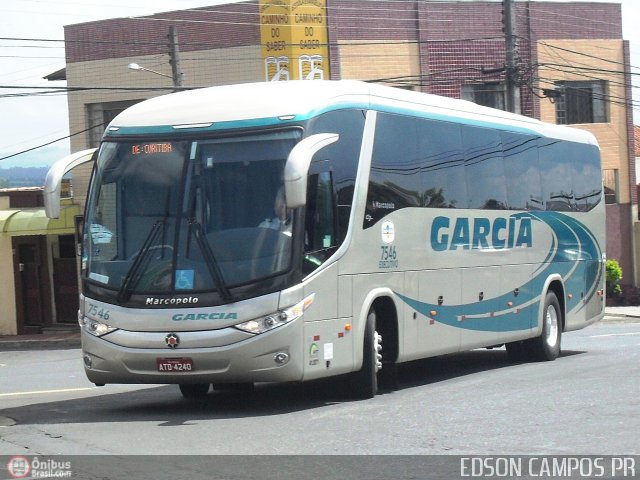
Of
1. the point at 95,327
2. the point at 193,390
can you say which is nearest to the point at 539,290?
the point at 193,390

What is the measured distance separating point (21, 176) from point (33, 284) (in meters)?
33.0

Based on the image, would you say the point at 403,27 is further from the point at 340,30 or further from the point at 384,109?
the point at 384,109

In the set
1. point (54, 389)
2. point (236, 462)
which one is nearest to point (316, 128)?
point (236, 462)

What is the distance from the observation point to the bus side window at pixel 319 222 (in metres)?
12.3

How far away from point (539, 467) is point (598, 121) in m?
34.3

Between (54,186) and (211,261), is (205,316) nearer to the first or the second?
(211,261)

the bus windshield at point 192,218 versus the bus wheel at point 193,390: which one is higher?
the bus windshield at point 192,218

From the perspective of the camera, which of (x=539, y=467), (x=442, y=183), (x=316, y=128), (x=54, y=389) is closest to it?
(x=539, y=467)

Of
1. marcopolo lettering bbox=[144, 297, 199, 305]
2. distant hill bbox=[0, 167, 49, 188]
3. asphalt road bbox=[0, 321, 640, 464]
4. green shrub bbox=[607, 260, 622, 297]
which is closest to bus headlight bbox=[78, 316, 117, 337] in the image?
marcopolo lettering bbox=[144, 297, 199, 305]

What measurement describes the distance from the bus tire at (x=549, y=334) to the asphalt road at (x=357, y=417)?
1423 millimetres

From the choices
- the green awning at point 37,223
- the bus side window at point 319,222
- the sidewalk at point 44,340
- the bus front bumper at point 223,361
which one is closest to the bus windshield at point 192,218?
the bus side window at point 319,222

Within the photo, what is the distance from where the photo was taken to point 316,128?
41.2 ft

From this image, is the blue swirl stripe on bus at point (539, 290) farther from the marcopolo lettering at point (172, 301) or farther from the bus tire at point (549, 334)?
the marcopolo lettering at point (172, 301)

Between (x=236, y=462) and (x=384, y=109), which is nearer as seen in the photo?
(x=236, y=462)
